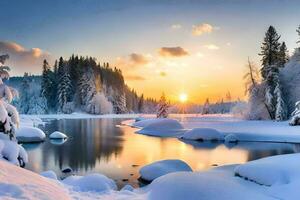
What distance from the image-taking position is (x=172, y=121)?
48.0 metres

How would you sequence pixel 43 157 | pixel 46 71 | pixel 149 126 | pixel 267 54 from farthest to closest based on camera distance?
pixel 46 71 → pixel 267 54 → pixel 149 126 → pixel 43 157

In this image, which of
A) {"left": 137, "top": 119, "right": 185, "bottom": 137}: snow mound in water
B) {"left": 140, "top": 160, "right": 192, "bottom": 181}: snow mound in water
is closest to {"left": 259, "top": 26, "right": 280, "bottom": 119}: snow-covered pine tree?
{"left": 137, "top": 119, "right": 185, "bottom": 137}: snow mound in water

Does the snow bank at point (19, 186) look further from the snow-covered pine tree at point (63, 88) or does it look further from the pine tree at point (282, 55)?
the snow-covered pine tree at point (63, 88)

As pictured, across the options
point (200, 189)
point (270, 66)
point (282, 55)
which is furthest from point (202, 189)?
point (282, 55)

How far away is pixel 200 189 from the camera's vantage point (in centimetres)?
1120

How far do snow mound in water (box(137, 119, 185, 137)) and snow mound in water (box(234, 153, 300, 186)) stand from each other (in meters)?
30.3

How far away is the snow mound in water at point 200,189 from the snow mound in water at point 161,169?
12.6ft

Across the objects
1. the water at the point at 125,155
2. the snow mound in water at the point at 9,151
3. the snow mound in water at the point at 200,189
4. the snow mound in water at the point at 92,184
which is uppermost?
the snow mound in water at the point at 9,151

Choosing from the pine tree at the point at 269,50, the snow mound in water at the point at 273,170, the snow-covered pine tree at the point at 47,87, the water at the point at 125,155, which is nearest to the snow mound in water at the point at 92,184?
the water at the point at 125,155

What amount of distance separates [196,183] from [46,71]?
327ft

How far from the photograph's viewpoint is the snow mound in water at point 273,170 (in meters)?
11.2

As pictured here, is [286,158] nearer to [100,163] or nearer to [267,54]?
[100,163]

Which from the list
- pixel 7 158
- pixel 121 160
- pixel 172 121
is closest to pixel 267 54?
pixel 172 121

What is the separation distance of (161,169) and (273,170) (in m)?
6.42
